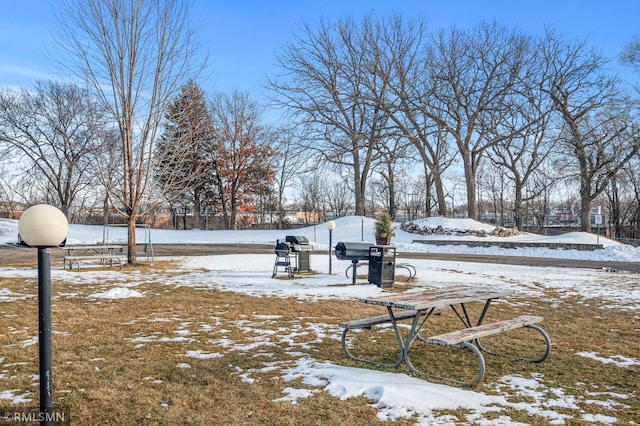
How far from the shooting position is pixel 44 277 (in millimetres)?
2811

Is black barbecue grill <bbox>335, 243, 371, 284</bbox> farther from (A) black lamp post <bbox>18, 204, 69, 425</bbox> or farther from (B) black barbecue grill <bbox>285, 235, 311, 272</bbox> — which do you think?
(A) black lamp post <bbox>18, 204, 69, 425</bbox>

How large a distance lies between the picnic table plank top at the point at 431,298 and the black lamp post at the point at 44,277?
9.08 feet

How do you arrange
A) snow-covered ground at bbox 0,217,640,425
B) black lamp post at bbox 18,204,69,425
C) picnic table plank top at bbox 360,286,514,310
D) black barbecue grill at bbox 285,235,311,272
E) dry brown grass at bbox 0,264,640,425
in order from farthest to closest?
black barbecue grill at bbox 285,235,311,272
picnic table plank top at bbox 360,286,514,310
snow-covered ground at bbox 0,217,640,425
dry brown grass at bbox 0,264,640,425
black lamp post at bbox 18,204,69,425

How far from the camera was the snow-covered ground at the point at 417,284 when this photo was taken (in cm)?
384

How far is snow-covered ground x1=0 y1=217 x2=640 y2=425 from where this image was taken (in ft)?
12.6

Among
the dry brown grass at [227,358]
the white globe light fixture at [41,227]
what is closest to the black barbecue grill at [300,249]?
the dry brown grass at [227,358]

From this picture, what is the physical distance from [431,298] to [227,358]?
218 cm

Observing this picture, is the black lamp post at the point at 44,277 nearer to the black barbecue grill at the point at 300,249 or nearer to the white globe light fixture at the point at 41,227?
the white globe light fixture at the point at 41,227

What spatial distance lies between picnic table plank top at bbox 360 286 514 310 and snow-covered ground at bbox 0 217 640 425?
0.65 meters

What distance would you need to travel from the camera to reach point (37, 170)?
38.6m

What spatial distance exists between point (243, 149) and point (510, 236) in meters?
23.2

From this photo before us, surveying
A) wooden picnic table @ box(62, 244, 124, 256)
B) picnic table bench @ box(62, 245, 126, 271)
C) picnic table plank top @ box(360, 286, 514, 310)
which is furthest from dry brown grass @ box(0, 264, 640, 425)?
wooden picnic table @ box(62, 244, 124, 256)

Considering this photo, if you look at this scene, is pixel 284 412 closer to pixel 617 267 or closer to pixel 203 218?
pixel 617 267

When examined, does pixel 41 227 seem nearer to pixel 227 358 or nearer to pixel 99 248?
pixel 227 358
